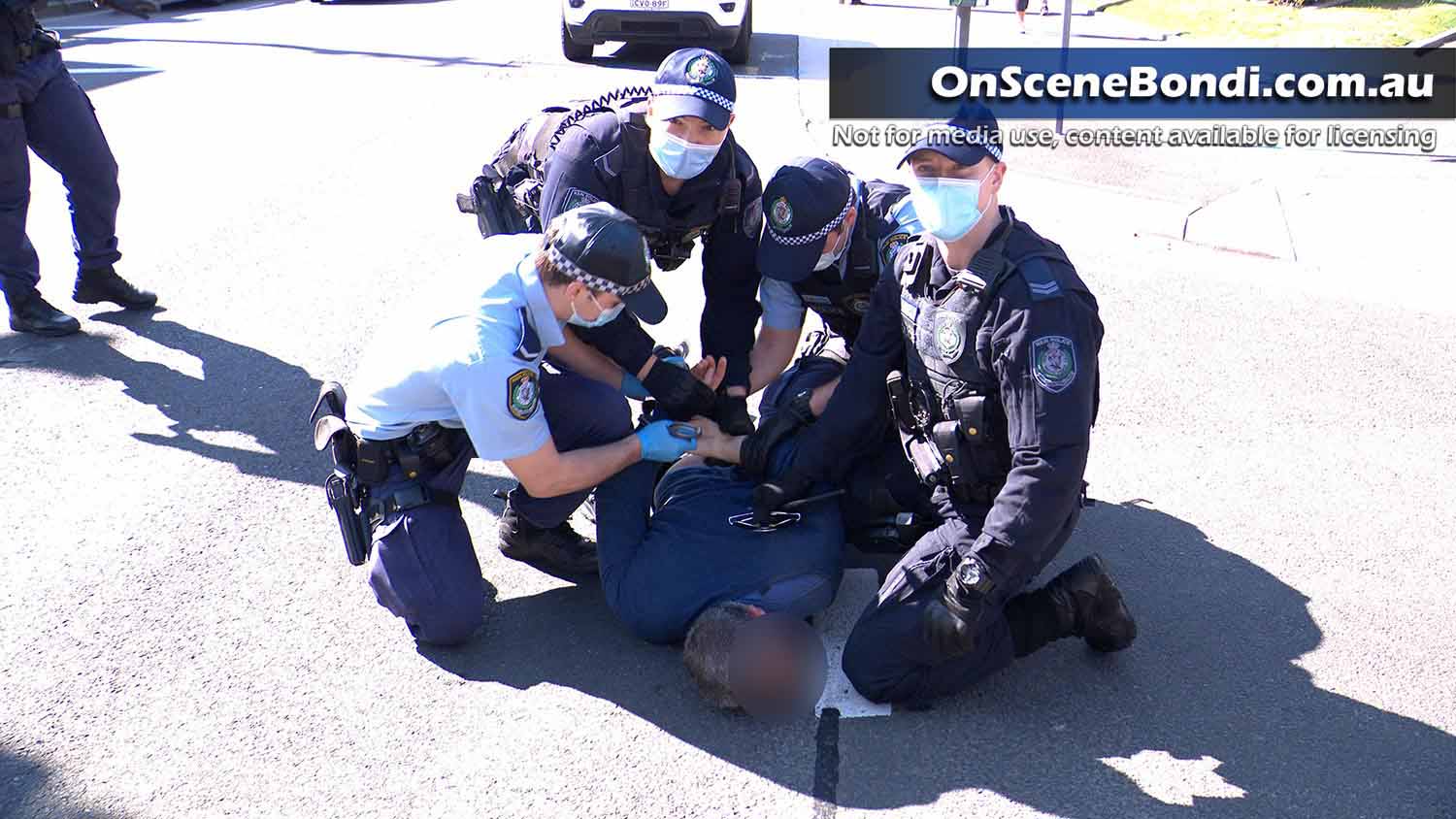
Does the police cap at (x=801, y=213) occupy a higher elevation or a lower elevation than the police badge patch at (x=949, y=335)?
higher

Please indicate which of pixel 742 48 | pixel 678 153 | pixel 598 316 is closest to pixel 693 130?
pixel 678 153

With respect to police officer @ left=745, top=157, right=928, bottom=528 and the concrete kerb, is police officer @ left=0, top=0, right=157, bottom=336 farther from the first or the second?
the concrete kerb

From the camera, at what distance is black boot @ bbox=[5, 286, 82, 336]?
539 cm

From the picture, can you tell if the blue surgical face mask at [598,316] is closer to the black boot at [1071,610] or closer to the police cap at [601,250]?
the police cap at [601,250]

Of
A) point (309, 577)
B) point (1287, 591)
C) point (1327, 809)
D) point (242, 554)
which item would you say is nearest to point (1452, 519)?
point (1287, 591)

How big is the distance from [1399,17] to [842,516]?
11461mm

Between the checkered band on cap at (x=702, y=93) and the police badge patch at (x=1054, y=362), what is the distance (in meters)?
1.49

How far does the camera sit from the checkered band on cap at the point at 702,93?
391 cm

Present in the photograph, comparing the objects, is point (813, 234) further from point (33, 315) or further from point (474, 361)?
point (33, 315)

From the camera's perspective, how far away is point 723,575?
132 inches

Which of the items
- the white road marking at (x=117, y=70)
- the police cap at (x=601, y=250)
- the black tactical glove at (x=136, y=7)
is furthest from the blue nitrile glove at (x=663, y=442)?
the black tactical glove at (x=136, y=7)

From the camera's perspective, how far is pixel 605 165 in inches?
159

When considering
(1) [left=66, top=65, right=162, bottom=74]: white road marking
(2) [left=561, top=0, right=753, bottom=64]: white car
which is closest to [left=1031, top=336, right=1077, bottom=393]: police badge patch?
(2) [left=561, top=0, right=753, bottom=64]: white car

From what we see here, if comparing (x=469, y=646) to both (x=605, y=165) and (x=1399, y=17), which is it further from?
(x=1399, y=17)
